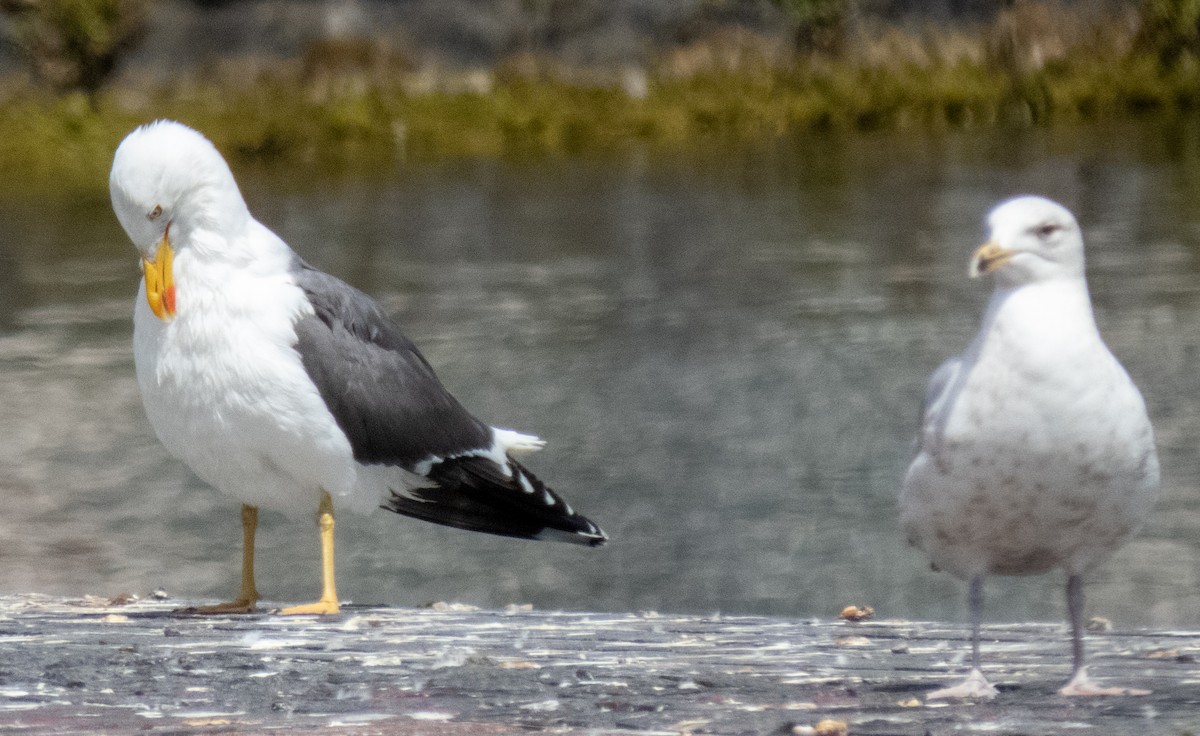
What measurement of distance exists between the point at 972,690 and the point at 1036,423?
31.9 inches

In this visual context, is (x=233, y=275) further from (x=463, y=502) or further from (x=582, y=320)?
(x=582, y=320)

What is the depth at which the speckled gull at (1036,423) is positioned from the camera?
382cm

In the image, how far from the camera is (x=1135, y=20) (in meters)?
28.2

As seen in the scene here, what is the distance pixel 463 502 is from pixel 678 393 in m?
6.06

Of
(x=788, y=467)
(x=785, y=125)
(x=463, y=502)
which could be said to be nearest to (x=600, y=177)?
(x=785, y=125)

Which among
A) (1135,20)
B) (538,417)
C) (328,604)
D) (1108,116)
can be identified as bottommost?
(328,604)

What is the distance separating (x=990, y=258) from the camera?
3.88m

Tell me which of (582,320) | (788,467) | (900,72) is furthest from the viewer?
(900,72)

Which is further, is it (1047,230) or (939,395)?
(939,395)

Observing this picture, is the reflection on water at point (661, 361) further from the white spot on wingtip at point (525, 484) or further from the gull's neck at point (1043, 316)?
the gull's neck at point (1043, 316)

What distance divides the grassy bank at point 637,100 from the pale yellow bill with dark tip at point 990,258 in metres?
19.1

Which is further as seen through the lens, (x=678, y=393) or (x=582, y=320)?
(x=582, y=320)

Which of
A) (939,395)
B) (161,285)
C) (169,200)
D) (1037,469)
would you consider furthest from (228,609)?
(1037,469)

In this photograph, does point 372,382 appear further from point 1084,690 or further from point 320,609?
point 1084,690
